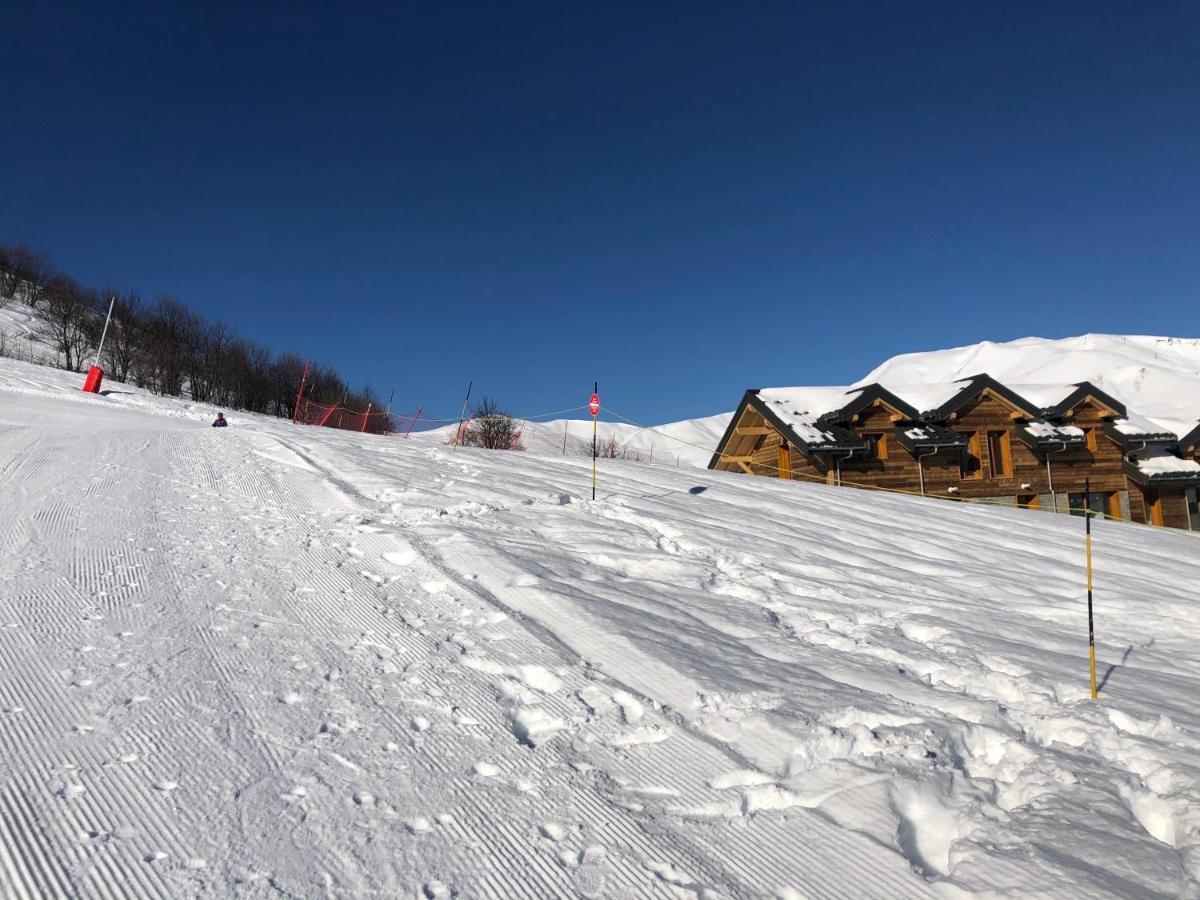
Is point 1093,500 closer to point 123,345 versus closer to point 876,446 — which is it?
point 876,446

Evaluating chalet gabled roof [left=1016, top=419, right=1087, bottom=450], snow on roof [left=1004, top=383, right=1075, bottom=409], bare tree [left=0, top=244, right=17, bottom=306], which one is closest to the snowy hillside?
chalet gabled roof [left=1016, top=419, right=1087, bottom=450]

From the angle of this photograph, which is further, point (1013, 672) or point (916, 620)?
point (916, 620)

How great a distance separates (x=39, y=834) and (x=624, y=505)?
8.66 meters

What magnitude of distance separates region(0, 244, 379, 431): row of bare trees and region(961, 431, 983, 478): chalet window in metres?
45.4

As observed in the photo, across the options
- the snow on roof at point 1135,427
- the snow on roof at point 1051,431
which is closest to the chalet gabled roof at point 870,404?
the snow on roof at point 1051,431

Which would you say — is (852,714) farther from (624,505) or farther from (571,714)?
(624,505)

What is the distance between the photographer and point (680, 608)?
622 centimetres

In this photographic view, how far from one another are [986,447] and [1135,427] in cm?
679

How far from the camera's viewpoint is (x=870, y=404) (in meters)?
26.5

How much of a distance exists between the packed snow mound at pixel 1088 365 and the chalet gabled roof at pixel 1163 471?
8127 cm

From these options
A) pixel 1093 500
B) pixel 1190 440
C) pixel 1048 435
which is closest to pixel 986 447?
pixel 1048 435

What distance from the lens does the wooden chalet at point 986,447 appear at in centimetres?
2608

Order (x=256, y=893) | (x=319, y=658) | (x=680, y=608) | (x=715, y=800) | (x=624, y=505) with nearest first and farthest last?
(x=256, y=893)
(x=715, y=800)
(x=319, y=658)
(x=680, y=608)
(x=624, y=505)

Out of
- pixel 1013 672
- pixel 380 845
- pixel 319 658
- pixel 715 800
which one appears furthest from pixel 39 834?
pixel 1013 672
